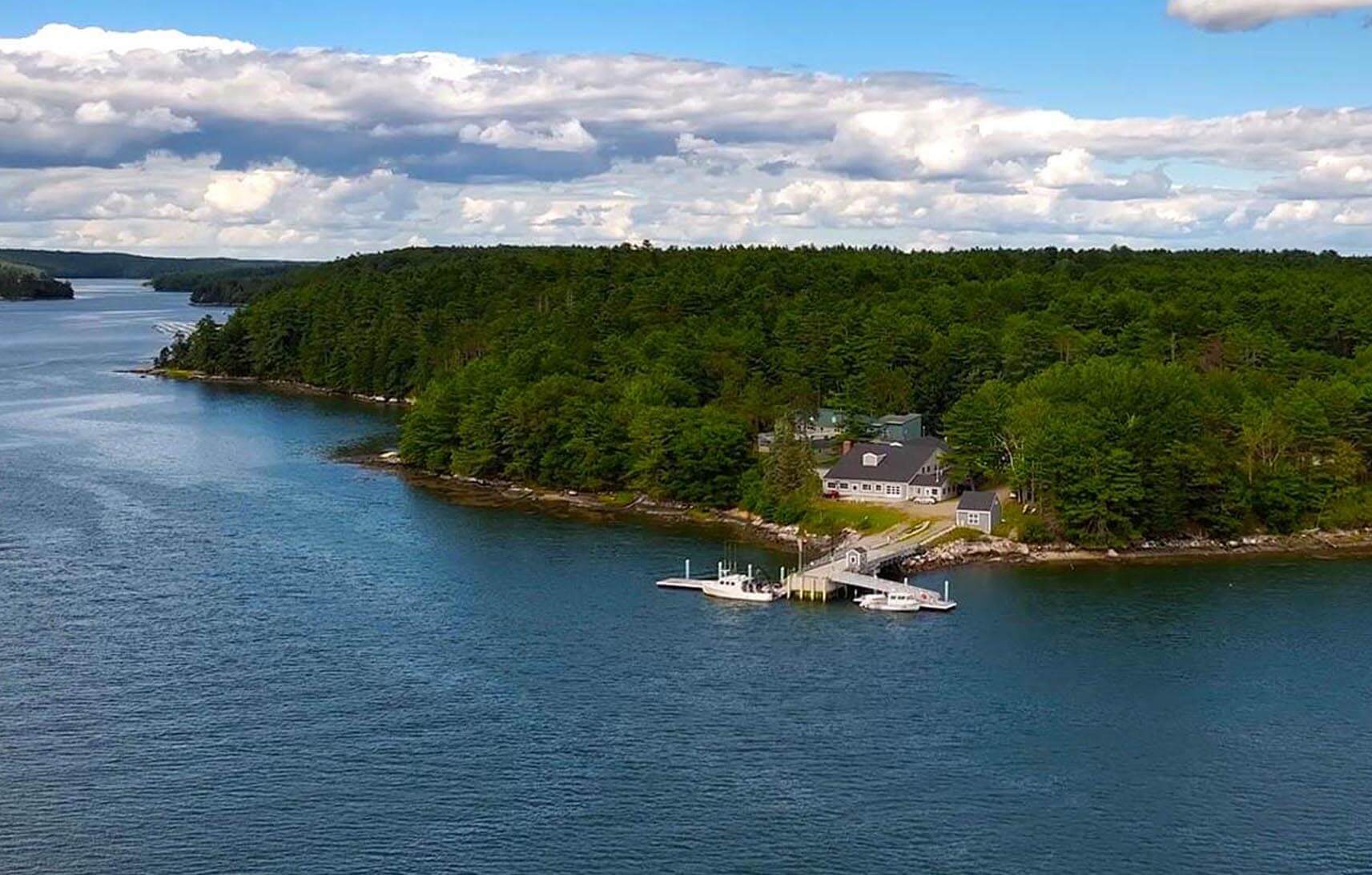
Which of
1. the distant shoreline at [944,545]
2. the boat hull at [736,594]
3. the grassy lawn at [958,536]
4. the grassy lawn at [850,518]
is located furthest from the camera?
the grassy lawn at [850,518]

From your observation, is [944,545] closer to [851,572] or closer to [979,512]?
[979,512]

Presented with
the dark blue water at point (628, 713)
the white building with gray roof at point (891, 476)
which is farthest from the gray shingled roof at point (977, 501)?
the dark blue water at point (628, 713)

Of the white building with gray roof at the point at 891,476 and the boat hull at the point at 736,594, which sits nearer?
the boat hull at the point at 736,594

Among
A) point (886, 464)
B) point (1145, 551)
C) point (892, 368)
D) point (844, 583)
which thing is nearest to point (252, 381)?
point (892, 368)

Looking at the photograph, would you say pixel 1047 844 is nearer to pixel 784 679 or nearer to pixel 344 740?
pixel 784 679

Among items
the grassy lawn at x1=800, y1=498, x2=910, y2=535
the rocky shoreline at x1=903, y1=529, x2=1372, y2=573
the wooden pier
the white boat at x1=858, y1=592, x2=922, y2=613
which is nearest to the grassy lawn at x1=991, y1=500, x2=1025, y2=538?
the rocky shoreline at x1=903, y1=529, x2=1372, y2=573

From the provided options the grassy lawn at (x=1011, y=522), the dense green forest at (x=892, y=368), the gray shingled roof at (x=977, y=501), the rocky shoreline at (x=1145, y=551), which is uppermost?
the dense green forest at (x=892, y=368)

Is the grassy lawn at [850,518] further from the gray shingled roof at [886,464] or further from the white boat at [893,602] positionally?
the white boat at [893,602]
